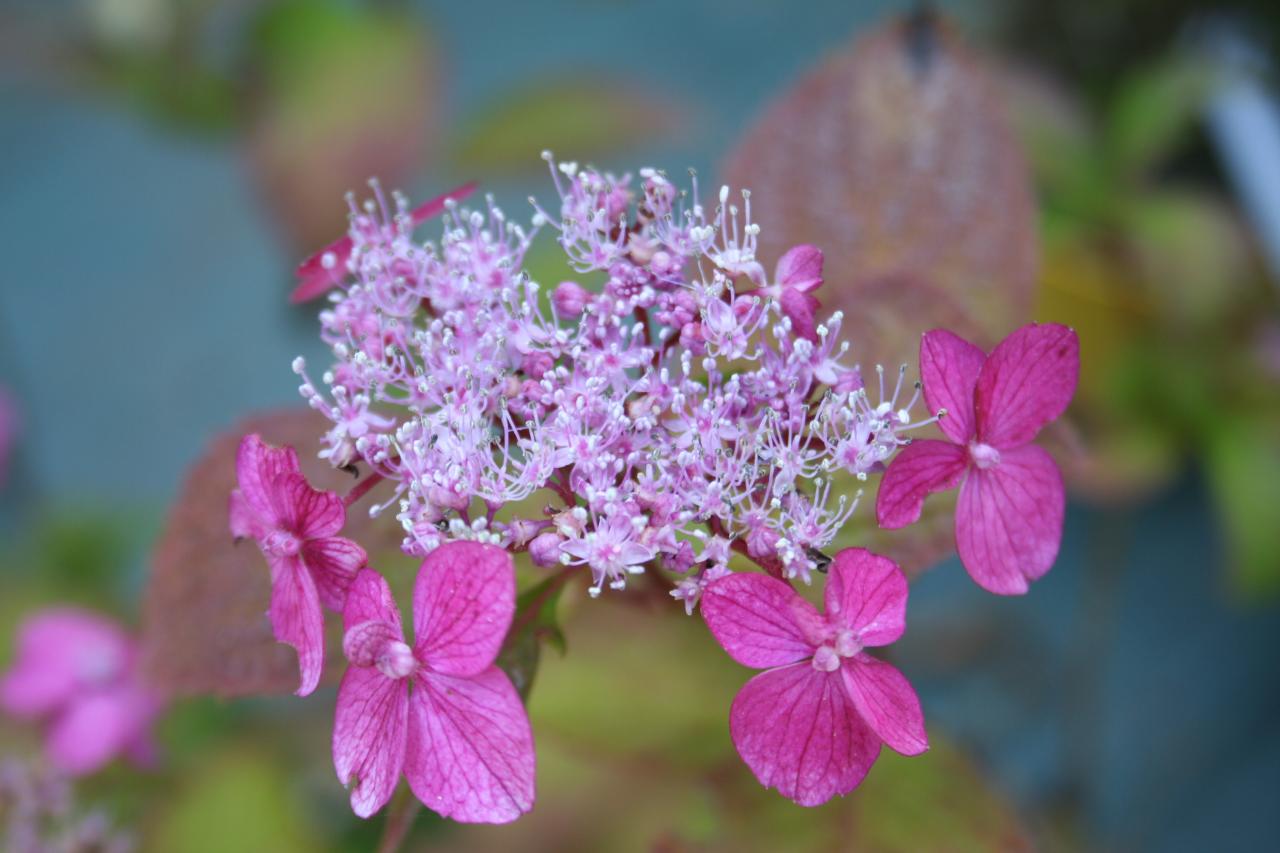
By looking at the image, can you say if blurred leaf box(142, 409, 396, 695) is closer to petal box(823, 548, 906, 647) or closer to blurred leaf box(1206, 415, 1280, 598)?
petal box(823, 548, 906, 647)

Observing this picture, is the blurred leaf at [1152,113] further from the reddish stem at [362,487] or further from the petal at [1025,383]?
the reddish stem at [362,487]

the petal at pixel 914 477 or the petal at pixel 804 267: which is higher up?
the petal at pixel 804 267

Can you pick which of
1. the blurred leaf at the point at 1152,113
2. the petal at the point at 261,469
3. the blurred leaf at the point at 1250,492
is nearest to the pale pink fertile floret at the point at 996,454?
the petal at the point at 261,469

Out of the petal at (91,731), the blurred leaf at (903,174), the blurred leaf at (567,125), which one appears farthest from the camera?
the blurred leaf at (567,125)

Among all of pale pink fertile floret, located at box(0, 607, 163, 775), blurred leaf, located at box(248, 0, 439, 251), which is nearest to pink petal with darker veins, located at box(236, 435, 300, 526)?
pale pink fertile floret, located at box(0, 607, 163, 775)

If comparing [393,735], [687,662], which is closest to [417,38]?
[687,662]

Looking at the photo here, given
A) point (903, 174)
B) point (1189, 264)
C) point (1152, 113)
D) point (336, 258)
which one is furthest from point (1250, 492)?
point (336, 258)

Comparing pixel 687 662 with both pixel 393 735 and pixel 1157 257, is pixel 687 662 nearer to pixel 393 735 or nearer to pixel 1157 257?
pixel 393 735

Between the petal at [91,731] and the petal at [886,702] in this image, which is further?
the petal at [91,731]
